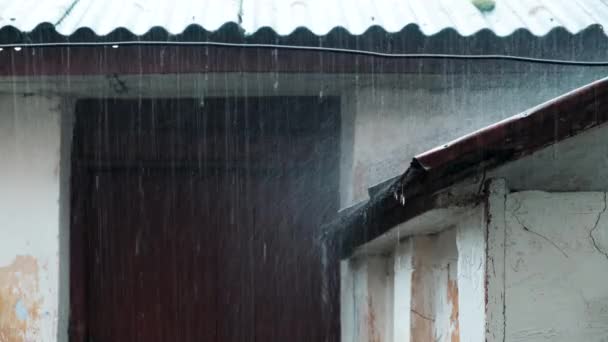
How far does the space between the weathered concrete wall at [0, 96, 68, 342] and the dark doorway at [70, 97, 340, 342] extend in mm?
351

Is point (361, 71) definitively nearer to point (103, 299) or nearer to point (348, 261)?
point (348, 261)

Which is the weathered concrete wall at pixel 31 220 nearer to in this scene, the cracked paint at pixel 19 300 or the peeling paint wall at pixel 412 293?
the cracked paint at pixel 19 300

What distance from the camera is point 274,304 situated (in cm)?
532

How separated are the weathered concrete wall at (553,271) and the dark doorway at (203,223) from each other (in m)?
Result: 3.10

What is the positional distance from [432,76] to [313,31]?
855 mm

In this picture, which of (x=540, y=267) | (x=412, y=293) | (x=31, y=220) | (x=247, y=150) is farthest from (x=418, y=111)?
(x=540, y=267)

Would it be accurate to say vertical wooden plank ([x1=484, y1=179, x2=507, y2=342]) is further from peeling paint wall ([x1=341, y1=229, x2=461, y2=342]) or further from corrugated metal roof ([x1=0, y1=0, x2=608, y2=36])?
corrugated metal roof ([x1=0, y1=0, x2=608, y2=36])

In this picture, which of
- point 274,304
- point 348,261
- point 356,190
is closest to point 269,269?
point 274,304

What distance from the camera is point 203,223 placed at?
5348 millimetres

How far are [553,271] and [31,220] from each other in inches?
141

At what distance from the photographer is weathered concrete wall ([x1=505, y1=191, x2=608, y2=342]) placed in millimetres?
2176

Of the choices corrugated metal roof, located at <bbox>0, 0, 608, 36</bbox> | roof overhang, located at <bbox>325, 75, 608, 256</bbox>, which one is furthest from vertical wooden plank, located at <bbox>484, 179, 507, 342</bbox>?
corrugated metal roof, located at <bbox>0, 0, 608, 36</bbox>

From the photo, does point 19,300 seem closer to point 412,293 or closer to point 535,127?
point 412,293

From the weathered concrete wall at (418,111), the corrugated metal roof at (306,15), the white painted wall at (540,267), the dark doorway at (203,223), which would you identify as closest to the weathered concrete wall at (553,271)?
the white painted wall at (540,267)
